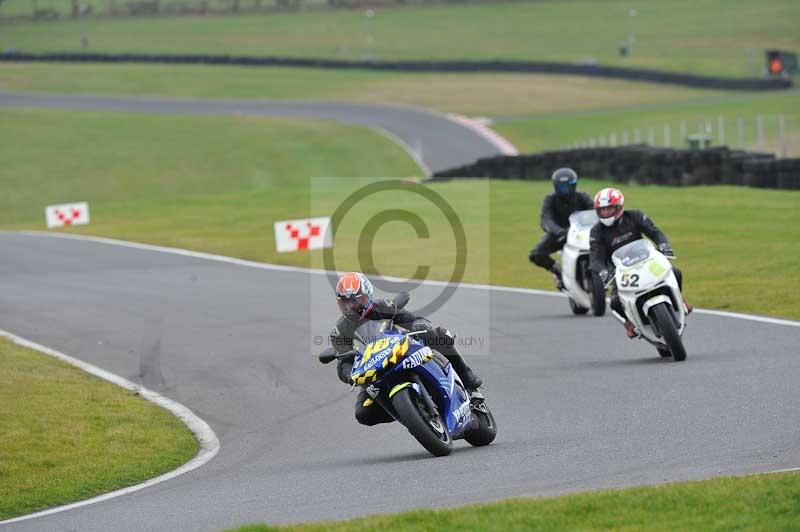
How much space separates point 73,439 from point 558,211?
326 inches

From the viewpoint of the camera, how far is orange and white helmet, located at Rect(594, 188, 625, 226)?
575 inches

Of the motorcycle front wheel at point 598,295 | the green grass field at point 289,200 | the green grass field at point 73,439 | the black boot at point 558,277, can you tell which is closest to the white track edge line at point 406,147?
the green grass field at point 289,200

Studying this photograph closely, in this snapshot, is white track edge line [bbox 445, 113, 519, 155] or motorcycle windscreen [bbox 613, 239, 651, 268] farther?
white track edge line [bbox 445, 113, 519, 155]

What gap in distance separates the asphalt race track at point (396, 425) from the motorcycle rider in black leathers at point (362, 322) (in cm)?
38

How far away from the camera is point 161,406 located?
1353 centimetres

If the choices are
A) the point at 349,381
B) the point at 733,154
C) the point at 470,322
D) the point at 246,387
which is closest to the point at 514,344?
the point at 470,322

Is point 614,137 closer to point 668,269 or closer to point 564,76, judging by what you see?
point 564,76

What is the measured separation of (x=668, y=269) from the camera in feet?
44.2

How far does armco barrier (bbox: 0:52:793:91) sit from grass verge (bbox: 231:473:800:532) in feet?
188

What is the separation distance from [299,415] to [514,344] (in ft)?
12.4

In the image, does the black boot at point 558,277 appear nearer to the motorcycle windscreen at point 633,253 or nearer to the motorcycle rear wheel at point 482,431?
the motorcycle windscreen at point 633,253

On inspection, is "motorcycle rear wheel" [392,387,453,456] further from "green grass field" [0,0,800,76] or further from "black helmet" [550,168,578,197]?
"green grass field" [0,0,800,76]

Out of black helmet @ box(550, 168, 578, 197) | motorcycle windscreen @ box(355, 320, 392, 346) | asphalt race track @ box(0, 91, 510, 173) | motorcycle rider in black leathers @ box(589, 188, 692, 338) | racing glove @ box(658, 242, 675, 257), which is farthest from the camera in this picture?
asphalt race track @ box(0, 91, 510, 173)

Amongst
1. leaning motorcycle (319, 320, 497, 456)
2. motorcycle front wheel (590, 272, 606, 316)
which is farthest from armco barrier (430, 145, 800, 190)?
leaning motorcycle (319, 320, 497, 456)
